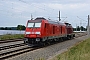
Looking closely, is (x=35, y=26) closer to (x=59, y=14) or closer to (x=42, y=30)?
(x=42, y=30)

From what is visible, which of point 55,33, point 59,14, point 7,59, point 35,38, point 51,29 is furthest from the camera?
point 59,14

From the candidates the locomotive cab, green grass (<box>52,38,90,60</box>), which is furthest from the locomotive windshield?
green grass (<box>52,38,90,60</box>)

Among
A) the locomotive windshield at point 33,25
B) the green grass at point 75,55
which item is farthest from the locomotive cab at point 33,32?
the green grass at point 75,55

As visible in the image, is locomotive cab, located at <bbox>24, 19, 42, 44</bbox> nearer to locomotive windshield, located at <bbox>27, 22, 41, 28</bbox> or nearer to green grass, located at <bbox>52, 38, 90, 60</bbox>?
locomotive windshield, located at <bbox>27, 22, 41, 28</bbox>

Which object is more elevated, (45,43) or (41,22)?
(41,22)

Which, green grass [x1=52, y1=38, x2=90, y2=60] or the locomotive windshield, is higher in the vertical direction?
the locomotive windshield

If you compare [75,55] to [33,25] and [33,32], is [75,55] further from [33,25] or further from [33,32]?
[33,25]

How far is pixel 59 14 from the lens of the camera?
64625 millimetres

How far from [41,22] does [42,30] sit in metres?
0.91

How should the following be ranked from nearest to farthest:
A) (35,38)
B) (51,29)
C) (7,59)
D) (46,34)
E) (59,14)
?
(7,59) → (35,38) → (46,34) → (51,29) → (59,14)

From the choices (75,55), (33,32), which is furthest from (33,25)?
(75,55)

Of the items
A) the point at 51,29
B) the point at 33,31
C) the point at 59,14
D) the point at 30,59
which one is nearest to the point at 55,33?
the point at 51,29

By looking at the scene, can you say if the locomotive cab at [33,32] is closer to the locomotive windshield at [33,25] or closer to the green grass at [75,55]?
the locomotive windshield at [33,25]

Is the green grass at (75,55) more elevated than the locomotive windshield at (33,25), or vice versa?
the locomotive windshield at (33,25)
